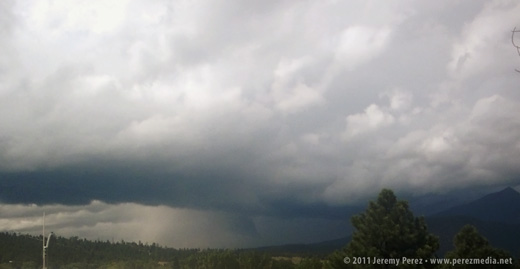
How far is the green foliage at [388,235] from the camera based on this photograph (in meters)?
39.2

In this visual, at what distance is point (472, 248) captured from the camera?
4069cm

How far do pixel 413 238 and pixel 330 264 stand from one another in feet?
23.9

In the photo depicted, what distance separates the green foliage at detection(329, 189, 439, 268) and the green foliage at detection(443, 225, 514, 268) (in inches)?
117

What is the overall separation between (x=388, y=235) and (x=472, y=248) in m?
7.49

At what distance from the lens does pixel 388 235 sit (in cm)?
3975

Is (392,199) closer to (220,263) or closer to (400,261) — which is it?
(400,261)

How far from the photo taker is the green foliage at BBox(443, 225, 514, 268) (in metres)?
→ 39.6

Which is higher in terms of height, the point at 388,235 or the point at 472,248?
the point at 388,235

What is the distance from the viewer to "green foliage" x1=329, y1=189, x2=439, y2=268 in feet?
129

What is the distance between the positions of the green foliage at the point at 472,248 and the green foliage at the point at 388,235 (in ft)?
9.76

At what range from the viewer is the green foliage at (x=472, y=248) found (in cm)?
3962

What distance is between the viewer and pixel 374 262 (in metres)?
38.3

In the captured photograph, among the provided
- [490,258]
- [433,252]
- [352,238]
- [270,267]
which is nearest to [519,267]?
[490,258]

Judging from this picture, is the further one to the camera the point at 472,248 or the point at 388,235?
the point at 472,248
